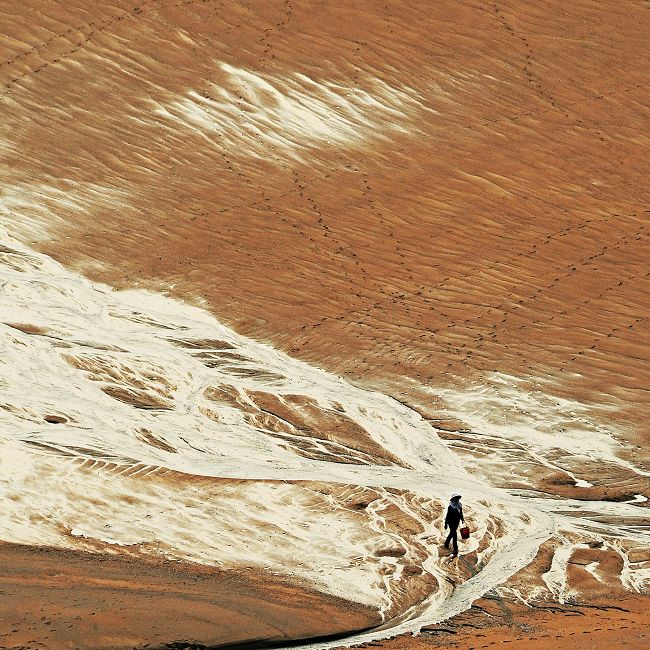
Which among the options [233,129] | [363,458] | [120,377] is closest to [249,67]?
[233,129]

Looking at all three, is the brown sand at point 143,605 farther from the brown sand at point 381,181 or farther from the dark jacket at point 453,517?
the brown sand at point 381,181

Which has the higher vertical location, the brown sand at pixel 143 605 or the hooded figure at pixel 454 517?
the hooded figure at pixel 454 517

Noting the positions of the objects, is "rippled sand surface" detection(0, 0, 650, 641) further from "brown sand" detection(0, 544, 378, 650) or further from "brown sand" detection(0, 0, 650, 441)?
"brown sand" detection(0, 544, 378, 650)

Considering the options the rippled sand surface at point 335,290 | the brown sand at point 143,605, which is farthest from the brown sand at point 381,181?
the brown sand at point 143,605

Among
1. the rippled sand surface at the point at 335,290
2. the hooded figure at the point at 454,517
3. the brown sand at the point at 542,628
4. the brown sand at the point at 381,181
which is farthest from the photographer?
the brown sand at the point at 381,181

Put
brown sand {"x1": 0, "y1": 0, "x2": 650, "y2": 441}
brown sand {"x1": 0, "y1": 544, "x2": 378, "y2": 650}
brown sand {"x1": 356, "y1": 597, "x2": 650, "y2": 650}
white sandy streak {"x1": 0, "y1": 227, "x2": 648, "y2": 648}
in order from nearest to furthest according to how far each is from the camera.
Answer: brown sand {"x1": 0, "y1": 544, "x2": 378, "y2": 650}
brown sand {"x1": 356, "y1": 597, "x2": 650, "y2": 650}
white sandy streak {"x1": 0, "y1": 227, "x2": 648, "y2": 648}
brown sand {"x1": 0, "y1": 0, "x2": 650, "y2": 441}

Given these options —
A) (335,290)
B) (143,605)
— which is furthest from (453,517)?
(335,290)

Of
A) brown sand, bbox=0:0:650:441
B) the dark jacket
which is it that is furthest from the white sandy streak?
brown sand, bbox=0:0:650:441
